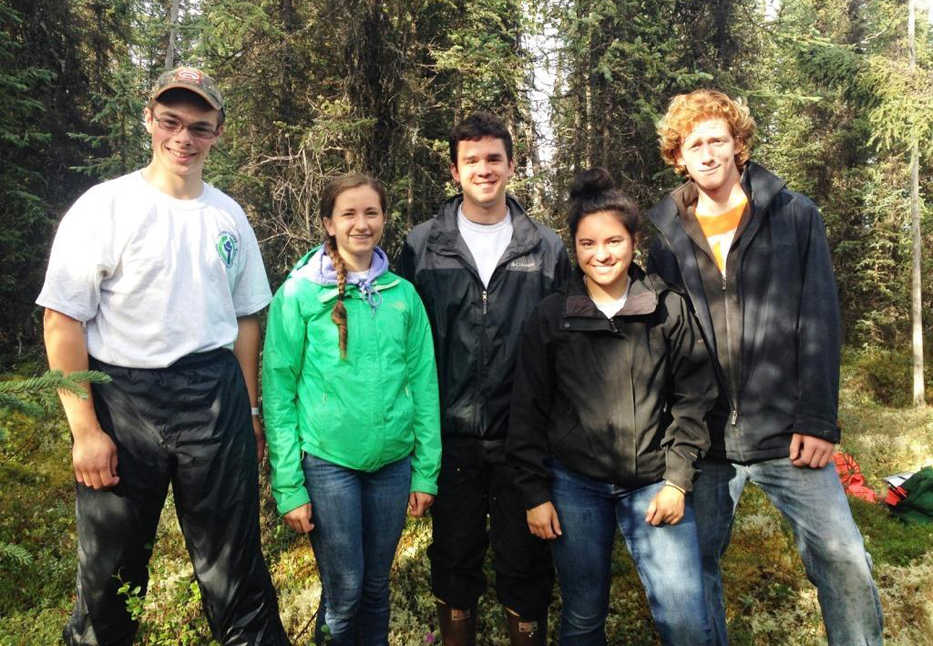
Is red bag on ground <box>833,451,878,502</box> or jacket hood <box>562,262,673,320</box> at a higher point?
jacket hood <box>562,262,673,320</box>

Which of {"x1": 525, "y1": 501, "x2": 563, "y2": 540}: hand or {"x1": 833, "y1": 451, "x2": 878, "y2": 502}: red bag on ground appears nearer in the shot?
{"x1": 525, "y1": 501, "x2": 563, "y2": 540}: hand

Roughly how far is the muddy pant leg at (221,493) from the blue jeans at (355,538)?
316 millimetres

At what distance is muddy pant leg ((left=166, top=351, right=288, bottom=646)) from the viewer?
2855 millimetres

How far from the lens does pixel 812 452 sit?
2807 mm

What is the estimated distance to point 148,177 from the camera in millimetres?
2898

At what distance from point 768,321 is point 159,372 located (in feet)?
9.54

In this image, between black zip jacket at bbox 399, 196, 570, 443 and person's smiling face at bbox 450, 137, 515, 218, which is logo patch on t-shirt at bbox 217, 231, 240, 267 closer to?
black zip jacket at bbox 399, 196, 570, 443

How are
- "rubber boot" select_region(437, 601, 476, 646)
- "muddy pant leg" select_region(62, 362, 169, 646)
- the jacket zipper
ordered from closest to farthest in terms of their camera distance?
"muddy pant leg" select_region(62, 362, 169, 646)
the jacket zipper
"rubber boot" select_region(437, 601, 476, 646)

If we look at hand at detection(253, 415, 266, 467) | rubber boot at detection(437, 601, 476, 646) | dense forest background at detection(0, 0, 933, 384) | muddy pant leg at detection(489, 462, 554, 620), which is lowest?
rubber boot at detection(437, 601, 476, 646)

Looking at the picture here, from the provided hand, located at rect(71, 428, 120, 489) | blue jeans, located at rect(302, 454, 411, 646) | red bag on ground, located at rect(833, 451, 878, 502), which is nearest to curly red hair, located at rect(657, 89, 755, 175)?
blue jeans, located at rect(302, 454, 411, 646)

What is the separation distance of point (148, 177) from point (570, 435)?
2.38 metres

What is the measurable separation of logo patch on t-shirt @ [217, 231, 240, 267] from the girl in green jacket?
0.30 meters

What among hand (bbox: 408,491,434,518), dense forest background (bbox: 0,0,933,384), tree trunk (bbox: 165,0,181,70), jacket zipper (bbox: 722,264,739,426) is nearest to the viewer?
jacket zipper (bbox: 722,264,739,426)

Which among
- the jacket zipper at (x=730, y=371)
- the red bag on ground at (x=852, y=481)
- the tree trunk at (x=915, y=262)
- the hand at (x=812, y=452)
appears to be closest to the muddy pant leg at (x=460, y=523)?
the jacket zipper at (x=730, y=371)
